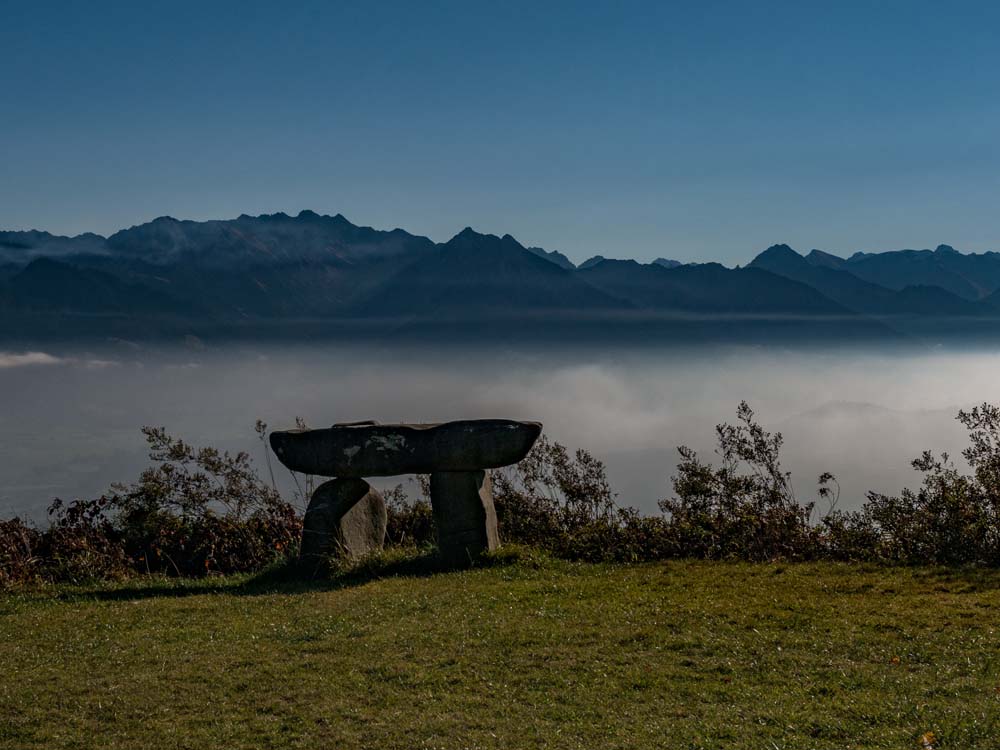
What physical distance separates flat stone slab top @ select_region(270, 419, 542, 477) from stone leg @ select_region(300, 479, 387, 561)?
0.52 metres

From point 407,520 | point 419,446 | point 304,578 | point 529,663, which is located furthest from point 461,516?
point 529,663

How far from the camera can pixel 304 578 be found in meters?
14.6

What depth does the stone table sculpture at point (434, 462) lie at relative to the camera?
14922mm

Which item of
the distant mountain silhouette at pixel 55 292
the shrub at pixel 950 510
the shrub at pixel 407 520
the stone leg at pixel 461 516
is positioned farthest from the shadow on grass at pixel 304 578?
the distant mountain silhouette at pixel 55 292

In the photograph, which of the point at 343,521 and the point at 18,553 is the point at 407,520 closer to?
the point at 343,521

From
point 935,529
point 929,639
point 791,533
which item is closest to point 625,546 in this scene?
point 791,533

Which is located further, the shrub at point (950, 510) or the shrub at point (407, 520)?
the shrub at point (407, 520)

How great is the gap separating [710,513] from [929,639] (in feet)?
20.2

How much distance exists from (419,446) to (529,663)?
609 centimetres

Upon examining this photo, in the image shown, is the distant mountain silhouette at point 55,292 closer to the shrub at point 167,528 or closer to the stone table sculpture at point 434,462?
the shrub at point 167,528

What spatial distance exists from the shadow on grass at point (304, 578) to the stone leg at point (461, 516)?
24 centimetres

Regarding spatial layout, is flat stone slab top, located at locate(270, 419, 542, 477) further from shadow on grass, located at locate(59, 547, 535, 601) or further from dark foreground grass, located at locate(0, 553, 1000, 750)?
dark foreground grass, located at locate(0, 553, 1000, 750)

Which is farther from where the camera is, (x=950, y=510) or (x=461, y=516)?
(x=461, y=516)

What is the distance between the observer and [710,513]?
15.7 metres
